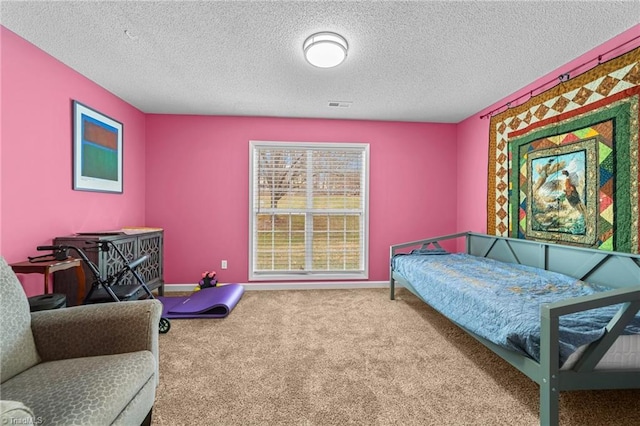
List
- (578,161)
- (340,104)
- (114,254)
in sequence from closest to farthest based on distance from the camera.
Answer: (578,161) < (114,254) < (340,104)

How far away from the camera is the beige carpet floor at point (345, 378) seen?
5.03 ft

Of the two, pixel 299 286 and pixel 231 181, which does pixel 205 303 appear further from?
pixel 231 181

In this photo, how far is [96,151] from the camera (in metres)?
2.94

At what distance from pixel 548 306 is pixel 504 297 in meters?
0.59

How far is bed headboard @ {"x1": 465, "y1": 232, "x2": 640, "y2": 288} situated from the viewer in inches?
80.6

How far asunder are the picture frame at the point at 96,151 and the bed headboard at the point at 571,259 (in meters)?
4.50

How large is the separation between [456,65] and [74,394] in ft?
10.6

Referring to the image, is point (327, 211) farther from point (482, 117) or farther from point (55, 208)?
point (55, 208)

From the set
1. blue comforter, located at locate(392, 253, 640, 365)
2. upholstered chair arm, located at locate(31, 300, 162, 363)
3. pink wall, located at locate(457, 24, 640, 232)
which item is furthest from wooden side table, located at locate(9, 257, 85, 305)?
pink wall, located at locate(457, 24, 640, 232)

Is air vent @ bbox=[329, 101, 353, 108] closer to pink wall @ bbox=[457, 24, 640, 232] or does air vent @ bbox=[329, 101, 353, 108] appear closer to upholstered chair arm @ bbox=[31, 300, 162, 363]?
pink wall @ bbox=[457, 24, 640, 232]

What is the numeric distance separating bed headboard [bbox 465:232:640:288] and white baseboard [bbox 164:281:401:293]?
154cm

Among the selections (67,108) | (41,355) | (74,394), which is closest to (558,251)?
(74,394)

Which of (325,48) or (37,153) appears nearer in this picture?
(325,48)

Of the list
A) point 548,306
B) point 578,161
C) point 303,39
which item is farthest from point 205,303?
point 578,161
